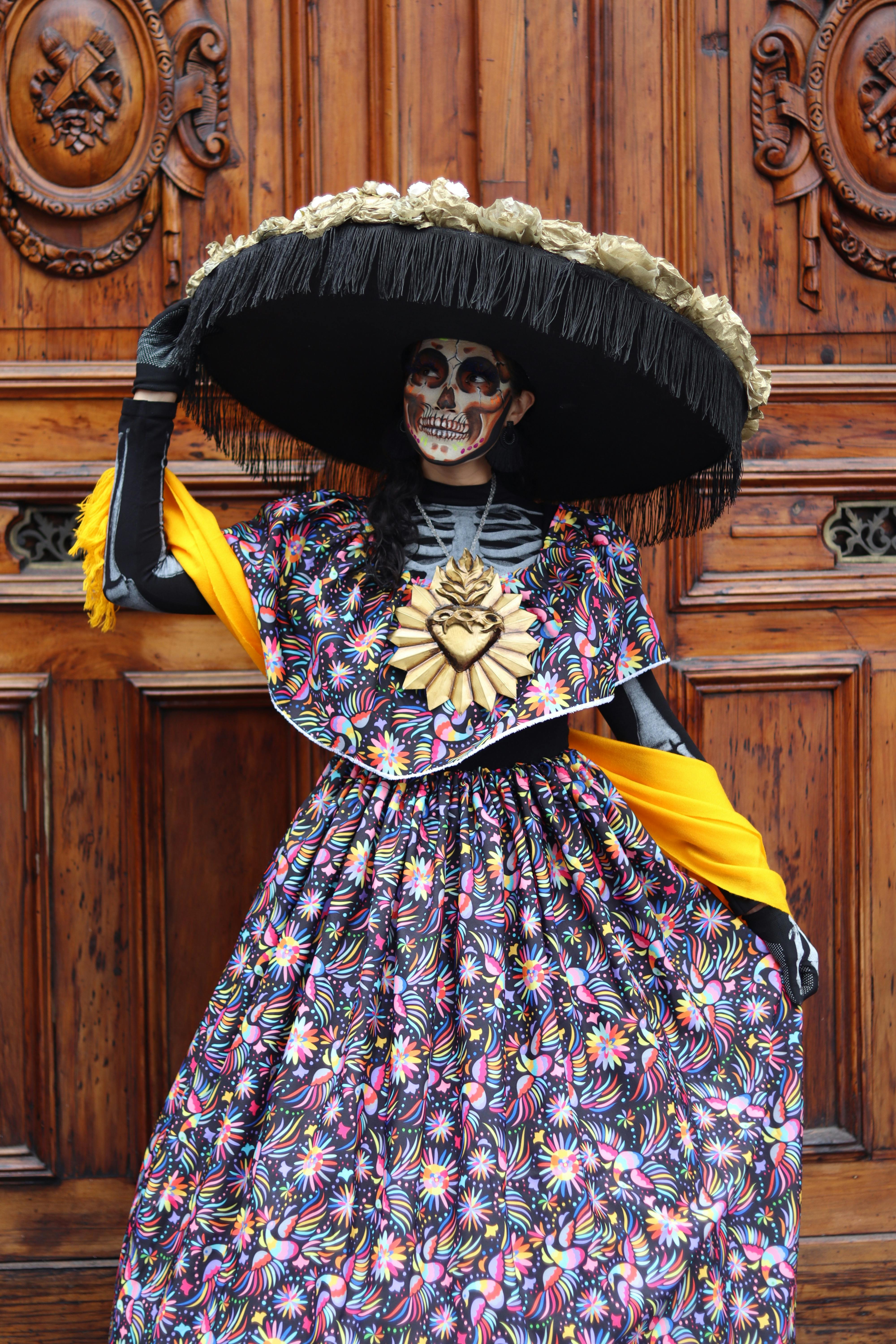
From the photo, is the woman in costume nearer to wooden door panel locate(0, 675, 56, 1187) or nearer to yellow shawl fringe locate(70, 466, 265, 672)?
yellow shawl fringe locate(70, 466, 265, 672)

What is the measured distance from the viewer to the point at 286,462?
1973 mm

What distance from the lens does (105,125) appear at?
2.02 meters

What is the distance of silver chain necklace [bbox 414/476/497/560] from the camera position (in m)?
1.66

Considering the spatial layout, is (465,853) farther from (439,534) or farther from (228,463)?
(228,463)

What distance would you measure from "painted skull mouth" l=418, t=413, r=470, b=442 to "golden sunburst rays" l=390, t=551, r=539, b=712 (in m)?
0.22

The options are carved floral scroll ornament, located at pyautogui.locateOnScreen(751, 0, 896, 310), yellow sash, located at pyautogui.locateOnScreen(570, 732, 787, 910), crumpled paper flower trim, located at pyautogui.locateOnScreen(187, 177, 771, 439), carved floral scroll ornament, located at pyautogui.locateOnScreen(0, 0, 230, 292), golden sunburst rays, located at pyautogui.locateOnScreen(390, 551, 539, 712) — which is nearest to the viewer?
crumpled paper flower trim, located at pyautogui.locateOnScreen(187, 177, 771, 439)

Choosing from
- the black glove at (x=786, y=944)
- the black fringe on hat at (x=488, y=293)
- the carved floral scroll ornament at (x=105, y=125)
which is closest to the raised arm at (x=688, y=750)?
the black glove at (x=786, y=944)

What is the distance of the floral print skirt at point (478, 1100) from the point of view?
1.38m

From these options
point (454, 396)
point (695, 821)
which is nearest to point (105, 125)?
point (454, 396)

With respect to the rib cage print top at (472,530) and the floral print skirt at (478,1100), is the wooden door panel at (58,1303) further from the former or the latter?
the rib cage print top at (472,530)

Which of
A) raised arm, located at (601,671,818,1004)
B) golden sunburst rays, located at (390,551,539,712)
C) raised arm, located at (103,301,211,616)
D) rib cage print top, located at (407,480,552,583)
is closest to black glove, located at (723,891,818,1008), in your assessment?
raised arm, located at (601,671,818,1004)

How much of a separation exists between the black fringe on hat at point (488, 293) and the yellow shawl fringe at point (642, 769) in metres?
0.24

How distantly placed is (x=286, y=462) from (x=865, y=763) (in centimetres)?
128

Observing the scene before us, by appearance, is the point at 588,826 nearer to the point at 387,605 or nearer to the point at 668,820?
the point at 668,820
